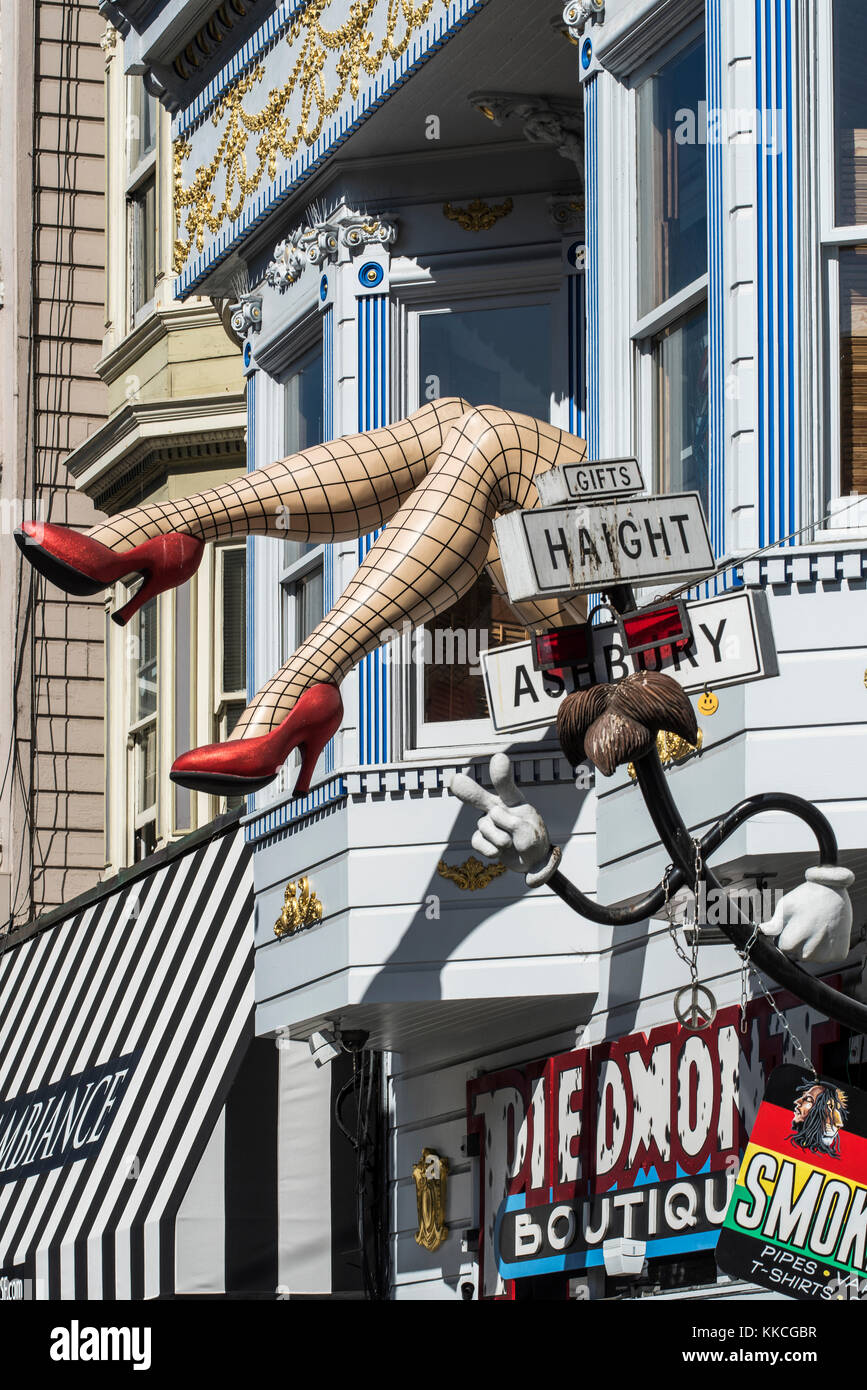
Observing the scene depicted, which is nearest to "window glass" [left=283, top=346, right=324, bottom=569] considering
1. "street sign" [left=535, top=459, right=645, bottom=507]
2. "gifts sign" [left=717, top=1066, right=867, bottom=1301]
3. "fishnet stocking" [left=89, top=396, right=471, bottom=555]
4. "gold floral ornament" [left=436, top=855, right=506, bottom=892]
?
"fishnet stocking" [left=89, top=396, right=471, bottom=555]

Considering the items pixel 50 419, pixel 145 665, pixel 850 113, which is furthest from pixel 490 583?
pixel 50 419

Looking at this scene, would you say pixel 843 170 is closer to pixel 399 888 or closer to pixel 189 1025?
pixel 399 888

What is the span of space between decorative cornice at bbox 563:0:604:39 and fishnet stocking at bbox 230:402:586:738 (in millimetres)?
1547

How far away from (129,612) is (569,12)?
296 centimetres

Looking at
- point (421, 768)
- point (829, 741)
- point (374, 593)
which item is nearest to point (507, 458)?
point (374, 593)

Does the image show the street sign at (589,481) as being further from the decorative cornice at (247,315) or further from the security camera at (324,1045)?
the decorative cornice at (247,315)

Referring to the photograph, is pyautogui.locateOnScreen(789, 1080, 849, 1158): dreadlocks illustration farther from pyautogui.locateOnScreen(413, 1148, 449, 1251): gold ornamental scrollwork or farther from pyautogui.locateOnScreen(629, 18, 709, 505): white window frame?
pyautogui.locateOnScreen(413, 1148, 449, 1251): gold ornamental scrollwork

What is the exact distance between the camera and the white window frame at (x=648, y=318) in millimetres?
9828

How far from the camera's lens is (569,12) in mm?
10492

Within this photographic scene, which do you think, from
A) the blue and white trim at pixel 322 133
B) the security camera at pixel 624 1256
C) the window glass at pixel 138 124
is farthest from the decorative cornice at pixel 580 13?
the window glass at pixel 138 124

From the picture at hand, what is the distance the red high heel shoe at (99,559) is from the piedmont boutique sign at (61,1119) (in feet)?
19.5

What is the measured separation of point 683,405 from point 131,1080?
23.7 feet

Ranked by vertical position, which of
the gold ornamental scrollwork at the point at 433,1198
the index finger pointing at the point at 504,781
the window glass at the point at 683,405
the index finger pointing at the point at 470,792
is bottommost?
the gold ornamental scrollwork at the point at 433,1198

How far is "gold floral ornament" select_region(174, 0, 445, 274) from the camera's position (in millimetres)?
11961
